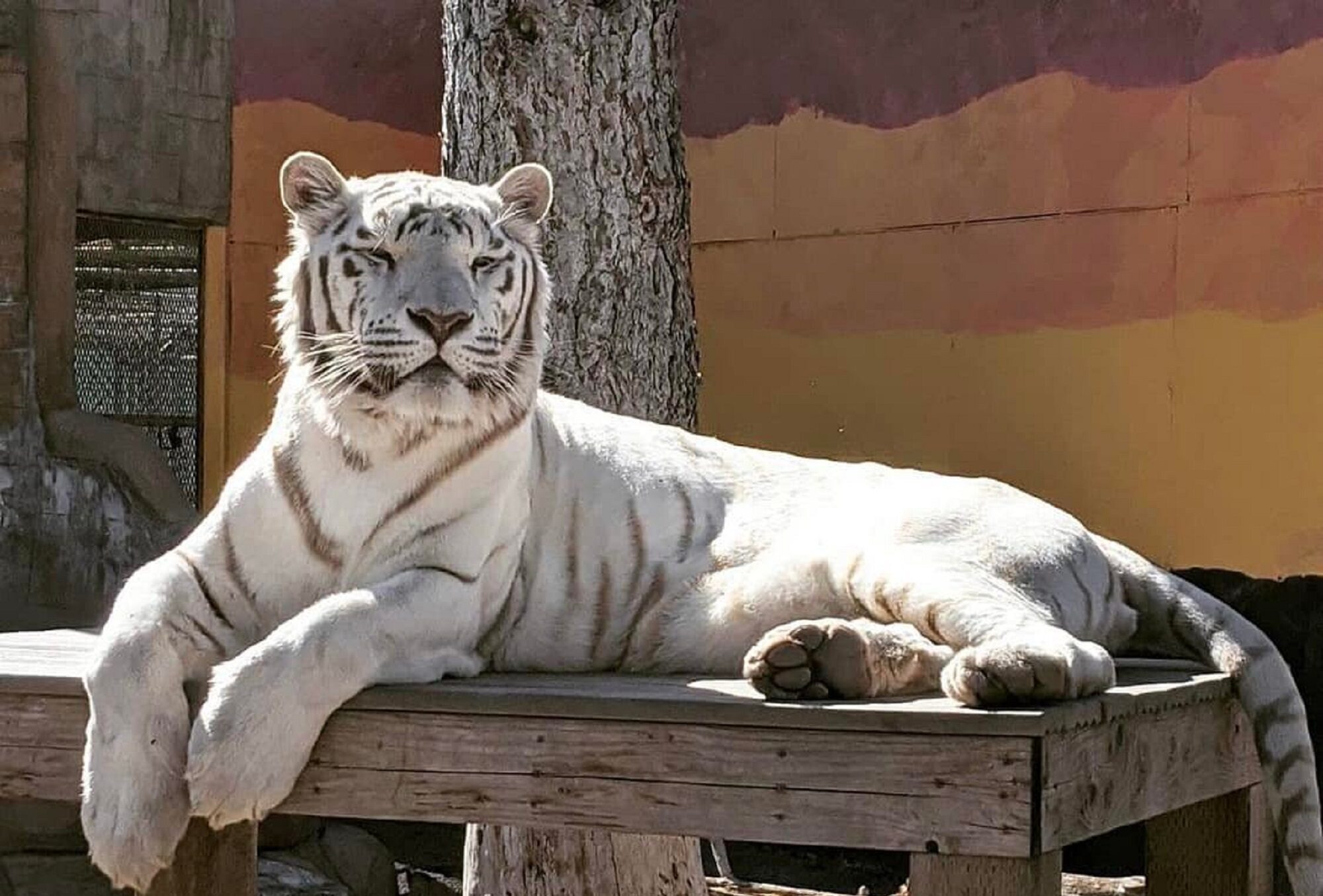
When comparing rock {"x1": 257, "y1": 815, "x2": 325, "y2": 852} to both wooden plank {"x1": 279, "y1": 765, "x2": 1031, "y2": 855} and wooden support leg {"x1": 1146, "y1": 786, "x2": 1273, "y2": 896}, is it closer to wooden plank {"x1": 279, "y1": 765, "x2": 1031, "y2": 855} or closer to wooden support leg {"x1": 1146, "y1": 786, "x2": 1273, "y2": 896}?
wooden support leg {"x1": 1146, "y1": 786, "x2": 1273, "y2": 896}

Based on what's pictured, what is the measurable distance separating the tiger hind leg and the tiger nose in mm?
608

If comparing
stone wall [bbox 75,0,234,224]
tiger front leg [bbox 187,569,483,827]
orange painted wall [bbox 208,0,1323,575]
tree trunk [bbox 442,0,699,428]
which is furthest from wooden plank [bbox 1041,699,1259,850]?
stone wall [bbox 75,0,234,224]

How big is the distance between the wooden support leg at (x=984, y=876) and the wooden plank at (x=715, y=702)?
0.50 ft

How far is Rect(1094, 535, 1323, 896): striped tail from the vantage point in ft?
9.47

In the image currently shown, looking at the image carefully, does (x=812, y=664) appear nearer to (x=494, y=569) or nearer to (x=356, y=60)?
(x=494, y=569)

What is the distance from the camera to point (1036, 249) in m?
6.02

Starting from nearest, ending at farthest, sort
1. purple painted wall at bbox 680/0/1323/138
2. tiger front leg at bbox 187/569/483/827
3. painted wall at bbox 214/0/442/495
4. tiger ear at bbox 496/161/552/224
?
1. tiger front leg at bbox 187/569/483/827
2. tiger ear at bbox 496/161/552/224
3. purple painted wall at bbox 680/0/1323/138
4. painted wall at bbox 214/0/442/495

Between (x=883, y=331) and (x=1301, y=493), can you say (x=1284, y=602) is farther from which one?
(x=883, y=331)

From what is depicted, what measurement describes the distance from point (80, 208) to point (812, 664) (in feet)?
17.9

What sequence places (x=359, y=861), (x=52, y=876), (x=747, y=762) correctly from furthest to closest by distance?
(x=359, y=861) → (x=52, y=876) → (x=747, y=762)

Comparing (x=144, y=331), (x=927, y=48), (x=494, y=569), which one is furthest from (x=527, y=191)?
(x=144, y=331)

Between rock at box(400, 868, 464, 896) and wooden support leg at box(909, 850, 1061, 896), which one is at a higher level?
wooden support leg at box(909, 850, 1061, 896)

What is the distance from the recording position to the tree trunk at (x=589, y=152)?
14.1 feet

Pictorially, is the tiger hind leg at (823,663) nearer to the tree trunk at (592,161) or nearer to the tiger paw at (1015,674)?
the tiger paw at (1015,674)
